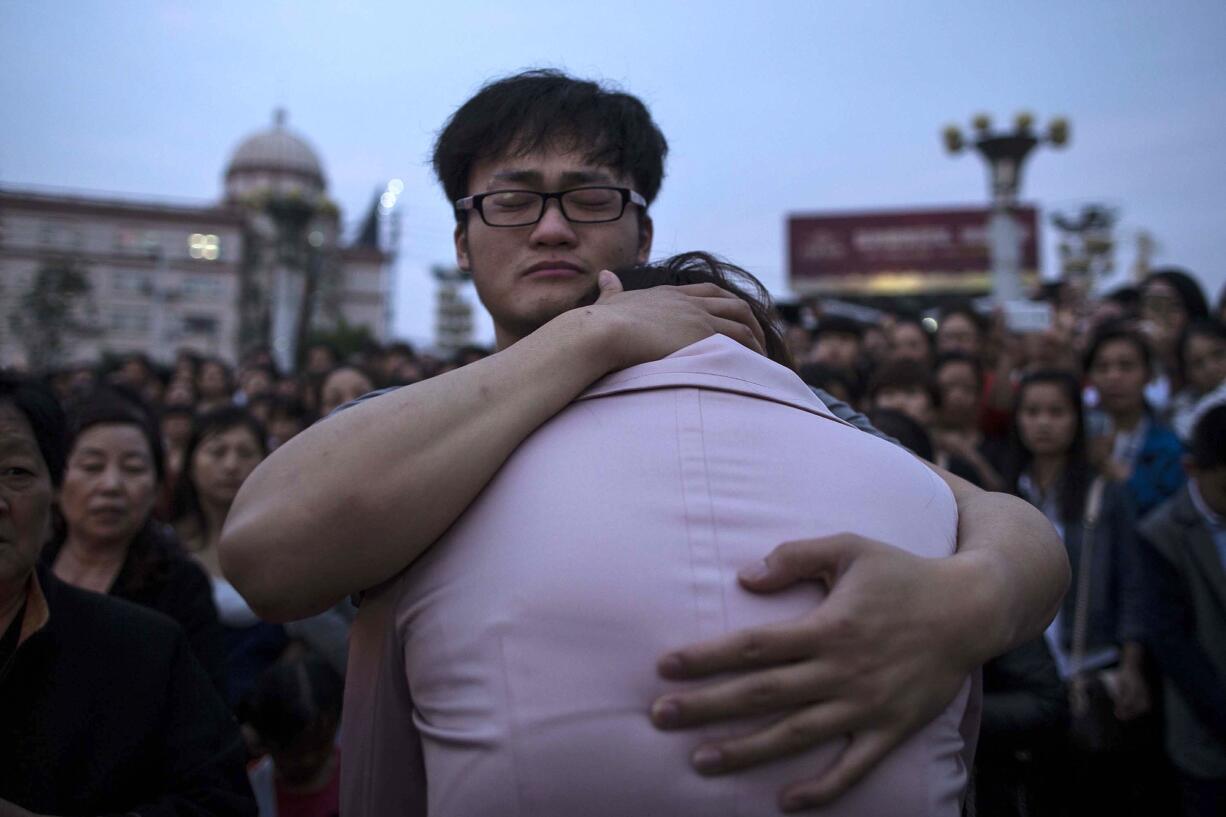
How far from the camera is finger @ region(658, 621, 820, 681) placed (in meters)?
1.02

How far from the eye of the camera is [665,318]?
4.48ft

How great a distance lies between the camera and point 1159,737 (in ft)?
12.9

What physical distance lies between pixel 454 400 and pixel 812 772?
59cm

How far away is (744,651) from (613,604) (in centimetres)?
15

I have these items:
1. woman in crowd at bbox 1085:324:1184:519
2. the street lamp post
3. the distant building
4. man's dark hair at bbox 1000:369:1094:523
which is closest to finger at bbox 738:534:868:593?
man's dark hair at bbox 1000:369:1094:523

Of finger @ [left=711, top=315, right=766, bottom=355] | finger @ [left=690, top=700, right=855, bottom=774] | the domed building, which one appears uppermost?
the domed building

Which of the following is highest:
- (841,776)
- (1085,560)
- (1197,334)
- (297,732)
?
(1197,334)

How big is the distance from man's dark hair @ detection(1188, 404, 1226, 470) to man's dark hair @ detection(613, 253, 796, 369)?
2793mm

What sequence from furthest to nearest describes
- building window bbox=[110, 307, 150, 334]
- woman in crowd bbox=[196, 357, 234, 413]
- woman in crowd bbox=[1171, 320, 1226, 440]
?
building window bbox=[110, 307, 150, 334] → woman in crowd bbox=[196, 357, 234, 413] → woman in crowd bbox=[1171, 320, 1226, 440]

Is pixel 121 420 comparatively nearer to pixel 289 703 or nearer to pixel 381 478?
pixel 289 703

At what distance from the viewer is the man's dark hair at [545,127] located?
2.09 meters

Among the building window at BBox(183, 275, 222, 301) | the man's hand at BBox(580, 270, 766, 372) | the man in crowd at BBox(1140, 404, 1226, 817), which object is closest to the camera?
the man's hand at BBox(580, 270, 766, 372)

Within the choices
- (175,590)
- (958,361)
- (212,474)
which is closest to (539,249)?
(175,590)

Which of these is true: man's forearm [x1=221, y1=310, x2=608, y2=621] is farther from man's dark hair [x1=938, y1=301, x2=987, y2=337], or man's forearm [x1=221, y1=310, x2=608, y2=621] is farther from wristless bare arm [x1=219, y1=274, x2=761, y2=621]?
man's dark hair [x1=938, y1=301, x2=987, y2=337]
